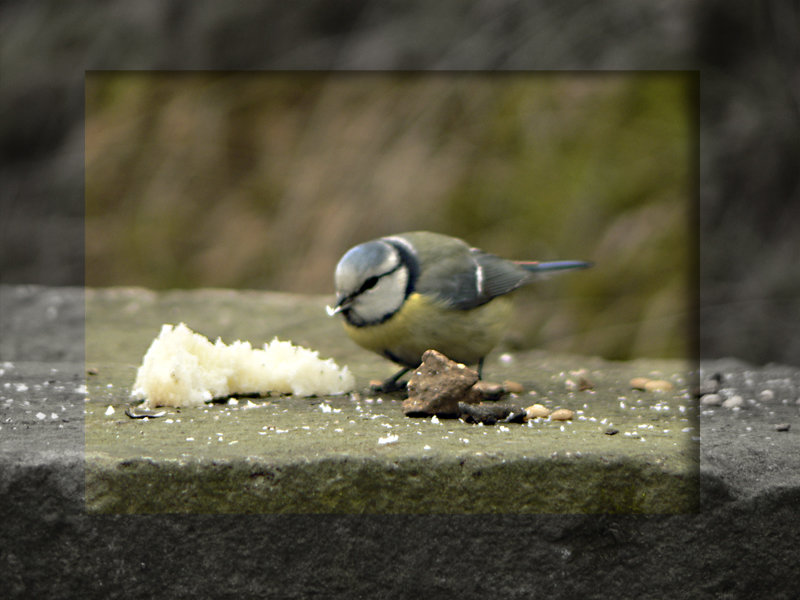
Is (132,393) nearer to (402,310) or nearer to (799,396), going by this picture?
(402,310)

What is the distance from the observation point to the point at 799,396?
2.34 metres

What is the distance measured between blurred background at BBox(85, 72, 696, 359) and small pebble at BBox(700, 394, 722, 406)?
1.23 metres

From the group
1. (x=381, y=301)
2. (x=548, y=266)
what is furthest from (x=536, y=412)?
(x=548, y=266)

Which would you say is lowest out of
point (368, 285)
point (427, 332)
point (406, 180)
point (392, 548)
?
point (392, 548)

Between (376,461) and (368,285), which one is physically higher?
(368,285)

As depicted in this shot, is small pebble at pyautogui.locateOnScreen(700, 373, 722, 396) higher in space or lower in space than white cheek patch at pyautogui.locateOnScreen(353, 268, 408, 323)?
lower

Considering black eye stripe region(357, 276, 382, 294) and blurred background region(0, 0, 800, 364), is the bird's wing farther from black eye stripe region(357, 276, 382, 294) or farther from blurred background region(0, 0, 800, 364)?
blurred background region(0, 0, 800, 364)

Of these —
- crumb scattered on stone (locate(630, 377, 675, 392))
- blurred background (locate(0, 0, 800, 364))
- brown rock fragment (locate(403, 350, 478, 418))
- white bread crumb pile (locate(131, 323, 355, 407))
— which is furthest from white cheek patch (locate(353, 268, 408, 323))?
blurred background (locate(0, 0, 800, 364))

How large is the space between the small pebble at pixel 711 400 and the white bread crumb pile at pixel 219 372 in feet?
2.67

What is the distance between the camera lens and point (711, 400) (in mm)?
2268

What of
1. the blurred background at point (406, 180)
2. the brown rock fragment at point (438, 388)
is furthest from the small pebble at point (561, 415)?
the blurred background at point (406, 180)

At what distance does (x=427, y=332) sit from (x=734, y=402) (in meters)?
0.71

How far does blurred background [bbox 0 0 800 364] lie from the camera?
3.87 m

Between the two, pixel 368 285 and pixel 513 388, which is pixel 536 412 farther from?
pixel 368 285
